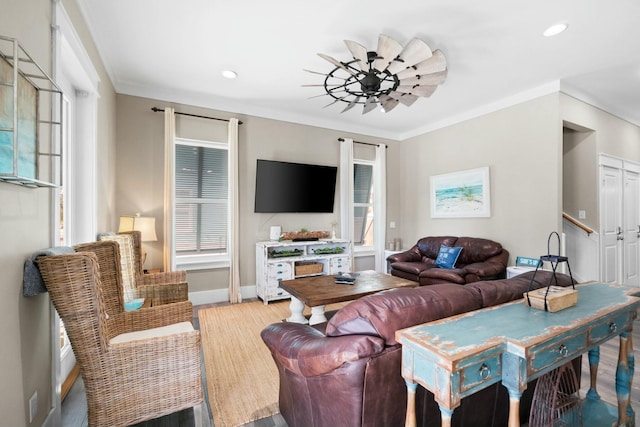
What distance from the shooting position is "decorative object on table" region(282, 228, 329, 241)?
445cm

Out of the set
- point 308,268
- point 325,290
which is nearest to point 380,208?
point 308,268

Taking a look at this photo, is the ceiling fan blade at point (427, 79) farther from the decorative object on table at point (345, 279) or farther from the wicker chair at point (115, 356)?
the wicker chair at point (115, 356)

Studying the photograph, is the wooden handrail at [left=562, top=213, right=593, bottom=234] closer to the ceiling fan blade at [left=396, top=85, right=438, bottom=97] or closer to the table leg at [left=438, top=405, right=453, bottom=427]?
the ceiling fan blade at [left=396, top=85, right=438, bottom=97]

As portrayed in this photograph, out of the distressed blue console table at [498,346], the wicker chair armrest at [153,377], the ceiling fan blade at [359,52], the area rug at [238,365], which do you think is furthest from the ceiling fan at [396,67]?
the area rug at [238,365]

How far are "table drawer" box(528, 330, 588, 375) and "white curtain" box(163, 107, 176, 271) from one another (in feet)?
12.6

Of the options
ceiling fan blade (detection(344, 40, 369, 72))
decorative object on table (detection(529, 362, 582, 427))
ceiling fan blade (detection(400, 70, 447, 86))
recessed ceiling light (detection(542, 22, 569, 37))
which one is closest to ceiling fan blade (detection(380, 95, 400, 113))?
ceiling fan blade (detection(400, 70, 447, 86))

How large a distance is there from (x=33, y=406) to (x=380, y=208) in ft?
16.3

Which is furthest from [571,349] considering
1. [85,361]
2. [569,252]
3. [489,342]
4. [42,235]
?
[569,252]

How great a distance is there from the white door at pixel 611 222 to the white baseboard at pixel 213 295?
202 inches

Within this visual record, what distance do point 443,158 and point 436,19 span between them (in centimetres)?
290

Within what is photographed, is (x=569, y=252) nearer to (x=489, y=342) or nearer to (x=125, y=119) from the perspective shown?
(x=489, y=342)

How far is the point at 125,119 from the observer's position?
3717mm

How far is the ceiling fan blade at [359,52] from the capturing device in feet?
7.58

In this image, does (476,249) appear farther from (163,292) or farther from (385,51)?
(163,292)
